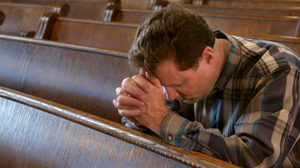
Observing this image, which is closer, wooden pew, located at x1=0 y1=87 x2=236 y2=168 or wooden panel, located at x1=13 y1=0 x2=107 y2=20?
wooden pew, located at x1=0 y1=87 x2=236 y2=168

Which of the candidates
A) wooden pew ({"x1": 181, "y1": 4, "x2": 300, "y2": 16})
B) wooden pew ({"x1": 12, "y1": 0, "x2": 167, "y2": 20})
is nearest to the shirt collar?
wooden pew ({"x1": 181, "y1": 4, "x2": 300, "y2": 16})

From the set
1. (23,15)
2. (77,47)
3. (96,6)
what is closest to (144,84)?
(77,47)

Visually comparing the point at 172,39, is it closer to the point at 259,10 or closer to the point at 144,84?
the point at 144,84

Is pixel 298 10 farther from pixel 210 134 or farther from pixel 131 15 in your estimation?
pixel 210 134

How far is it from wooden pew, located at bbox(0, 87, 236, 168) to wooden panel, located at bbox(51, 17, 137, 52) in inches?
21.7

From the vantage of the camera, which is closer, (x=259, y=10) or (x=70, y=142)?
(x=70, y=142)

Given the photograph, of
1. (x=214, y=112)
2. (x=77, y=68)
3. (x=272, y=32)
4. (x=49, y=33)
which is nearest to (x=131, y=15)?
(x=49, y=33)

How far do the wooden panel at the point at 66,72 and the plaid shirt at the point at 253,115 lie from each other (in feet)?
0.80

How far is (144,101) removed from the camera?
44cm

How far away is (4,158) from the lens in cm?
49

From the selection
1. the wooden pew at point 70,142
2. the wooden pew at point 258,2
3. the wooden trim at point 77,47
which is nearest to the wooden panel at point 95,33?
the wooden trim at point 77,47

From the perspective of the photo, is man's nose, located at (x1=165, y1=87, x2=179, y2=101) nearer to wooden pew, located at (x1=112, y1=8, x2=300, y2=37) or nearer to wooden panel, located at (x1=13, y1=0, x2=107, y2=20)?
wooden pew, located at (x1=112, y1=8, x2=300, y2=37)

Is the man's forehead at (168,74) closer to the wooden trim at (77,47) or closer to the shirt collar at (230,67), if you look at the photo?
the shirt collar at (230,67)

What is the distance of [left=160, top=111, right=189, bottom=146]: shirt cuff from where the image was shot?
15.5 inches
